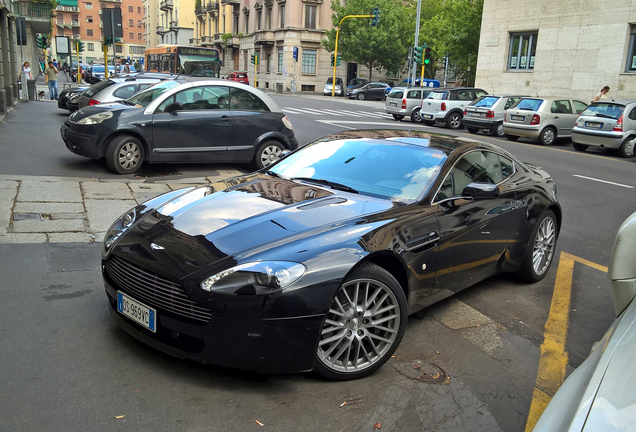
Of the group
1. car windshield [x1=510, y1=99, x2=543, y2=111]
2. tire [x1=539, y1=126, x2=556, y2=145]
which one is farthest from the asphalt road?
car windshield [x1=510, y1=99, x2=543, y2=111]

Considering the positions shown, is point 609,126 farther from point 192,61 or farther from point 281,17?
point 281,17

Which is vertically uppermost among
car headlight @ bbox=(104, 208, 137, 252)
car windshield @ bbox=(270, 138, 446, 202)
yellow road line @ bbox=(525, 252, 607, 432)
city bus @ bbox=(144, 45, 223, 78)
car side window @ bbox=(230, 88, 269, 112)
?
city bus @ bbox=(144, 45, 223, 78)

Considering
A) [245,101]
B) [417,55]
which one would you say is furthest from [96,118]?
[417,55]

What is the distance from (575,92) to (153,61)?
28.1 meters

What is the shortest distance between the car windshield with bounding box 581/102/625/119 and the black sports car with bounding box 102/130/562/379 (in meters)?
→ 13.7

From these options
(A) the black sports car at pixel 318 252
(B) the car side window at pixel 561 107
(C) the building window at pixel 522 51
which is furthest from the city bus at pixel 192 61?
(A) the black sports car at pixel 318 252

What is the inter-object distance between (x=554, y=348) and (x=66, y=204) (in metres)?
6.12

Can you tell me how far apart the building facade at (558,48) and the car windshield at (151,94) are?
21.9 meters

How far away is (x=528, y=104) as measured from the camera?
63.6 feet

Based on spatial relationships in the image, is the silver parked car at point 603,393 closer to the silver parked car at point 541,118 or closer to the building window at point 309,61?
the silver parked car at point 541,118

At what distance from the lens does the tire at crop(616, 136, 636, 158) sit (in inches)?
639

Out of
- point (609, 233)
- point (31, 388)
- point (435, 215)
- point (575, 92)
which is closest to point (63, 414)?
point (31, 388)

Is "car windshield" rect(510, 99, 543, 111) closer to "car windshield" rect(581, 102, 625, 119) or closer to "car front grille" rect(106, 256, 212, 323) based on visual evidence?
"car windshield" rect(581, 102, 625, 119)

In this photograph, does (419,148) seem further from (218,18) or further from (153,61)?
(218,18)
